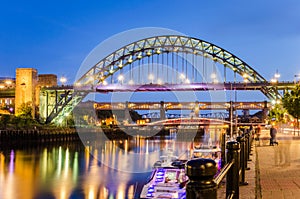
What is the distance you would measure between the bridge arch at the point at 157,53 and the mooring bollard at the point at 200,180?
236ft

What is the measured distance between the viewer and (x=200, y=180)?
2.27 m

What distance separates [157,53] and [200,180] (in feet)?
246

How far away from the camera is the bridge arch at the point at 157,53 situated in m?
74.0

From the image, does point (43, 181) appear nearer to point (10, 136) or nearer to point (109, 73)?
point (10, 136)

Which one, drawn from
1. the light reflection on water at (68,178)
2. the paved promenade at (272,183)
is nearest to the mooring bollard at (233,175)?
the paved promenade at (272,183)

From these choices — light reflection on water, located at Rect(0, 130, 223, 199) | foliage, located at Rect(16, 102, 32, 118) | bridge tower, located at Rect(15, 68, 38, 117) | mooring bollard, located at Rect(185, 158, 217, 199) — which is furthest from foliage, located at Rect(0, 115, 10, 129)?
mooring bollard, located at Rect(185, 158, 217, 199)

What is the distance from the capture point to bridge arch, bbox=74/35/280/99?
243 feet

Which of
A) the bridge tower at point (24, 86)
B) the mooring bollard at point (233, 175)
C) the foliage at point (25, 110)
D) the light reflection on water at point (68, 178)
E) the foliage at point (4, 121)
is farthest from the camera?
the bridge tower at point (24, 86)

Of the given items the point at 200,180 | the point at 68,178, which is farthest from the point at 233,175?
the point at 68,178

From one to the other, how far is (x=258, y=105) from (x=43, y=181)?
75.8 meters

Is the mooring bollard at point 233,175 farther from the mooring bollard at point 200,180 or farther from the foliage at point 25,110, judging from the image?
the foliage at point 25,110

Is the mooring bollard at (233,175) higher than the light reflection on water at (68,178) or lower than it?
higher

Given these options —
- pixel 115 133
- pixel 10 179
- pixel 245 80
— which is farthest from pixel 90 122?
pixel 10 179

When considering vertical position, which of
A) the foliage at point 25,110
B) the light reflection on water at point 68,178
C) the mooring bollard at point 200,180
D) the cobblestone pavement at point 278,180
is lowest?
the light reflection on water at point 68,178
